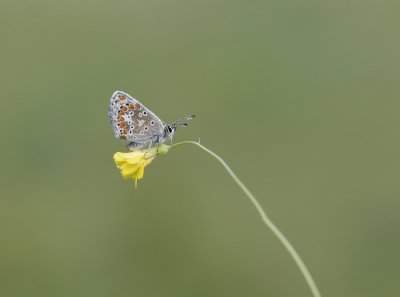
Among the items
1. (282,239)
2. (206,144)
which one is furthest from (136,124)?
(206,144)

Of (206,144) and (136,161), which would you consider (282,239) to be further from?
(206,144)

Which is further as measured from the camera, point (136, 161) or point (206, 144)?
point (206, 144)

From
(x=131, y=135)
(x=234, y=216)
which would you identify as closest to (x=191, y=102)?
(x=234, y=216)

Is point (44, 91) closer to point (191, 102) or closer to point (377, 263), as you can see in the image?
point (191, 102)

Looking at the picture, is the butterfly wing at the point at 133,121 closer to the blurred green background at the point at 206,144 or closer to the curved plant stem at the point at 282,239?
the curved plant stem at the point at 282,239

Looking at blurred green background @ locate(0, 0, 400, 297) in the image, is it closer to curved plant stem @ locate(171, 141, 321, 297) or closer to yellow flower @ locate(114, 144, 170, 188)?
yellow flower @ locate(114, 144, 170, 188)

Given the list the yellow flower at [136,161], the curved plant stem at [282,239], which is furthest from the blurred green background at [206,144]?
the curved plant stem at [282,239]
